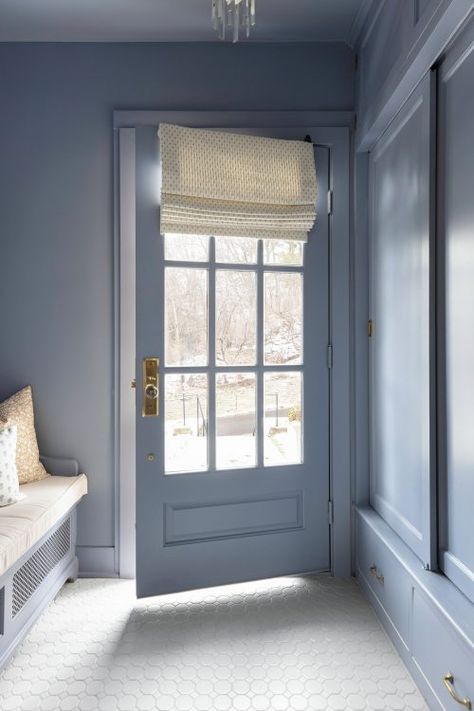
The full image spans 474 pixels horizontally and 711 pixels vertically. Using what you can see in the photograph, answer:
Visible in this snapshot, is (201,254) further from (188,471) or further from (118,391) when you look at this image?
(188,471)

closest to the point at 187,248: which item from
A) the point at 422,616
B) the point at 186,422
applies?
the point at 186,422

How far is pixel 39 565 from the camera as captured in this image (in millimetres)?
2074

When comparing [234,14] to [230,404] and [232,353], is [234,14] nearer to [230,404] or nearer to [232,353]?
[232,353]

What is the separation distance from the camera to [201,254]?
2.33 metres

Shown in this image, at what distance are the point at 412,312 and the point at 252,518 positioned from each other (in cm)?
120

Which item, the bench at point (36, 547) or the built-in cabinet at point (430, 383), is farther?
the bench at point (36, 547)

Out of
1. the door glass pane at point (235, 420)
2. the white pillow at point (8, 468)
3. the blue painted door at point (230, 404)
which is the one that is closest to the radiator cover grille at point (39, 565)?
the white pillow at point (8, 468)

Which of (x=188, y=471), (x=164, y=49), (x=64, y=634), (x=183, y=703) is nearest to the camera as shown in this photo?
(x=183, y=703)

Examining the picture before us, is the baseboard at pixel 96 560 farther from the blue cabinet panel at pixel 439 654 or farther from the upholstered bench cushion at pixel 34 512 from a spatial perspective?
the blue cabinet panel at pixel 439 654

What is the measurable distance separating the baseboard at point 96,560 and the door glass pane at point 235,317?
1.12 m

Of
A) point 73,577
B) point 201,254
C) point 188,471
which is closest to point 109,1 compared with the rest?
point 201,254

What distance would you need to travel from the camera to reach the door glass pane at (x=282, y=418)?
2398 millimetres

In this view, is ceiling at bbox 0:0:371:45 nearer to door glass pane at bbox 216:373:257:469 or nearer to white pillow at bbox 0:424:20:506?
door glass pane at bbox 216:373:257:469

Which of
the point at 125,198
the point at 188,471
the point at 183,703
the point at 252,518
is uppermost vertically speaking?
the point at 125,198
